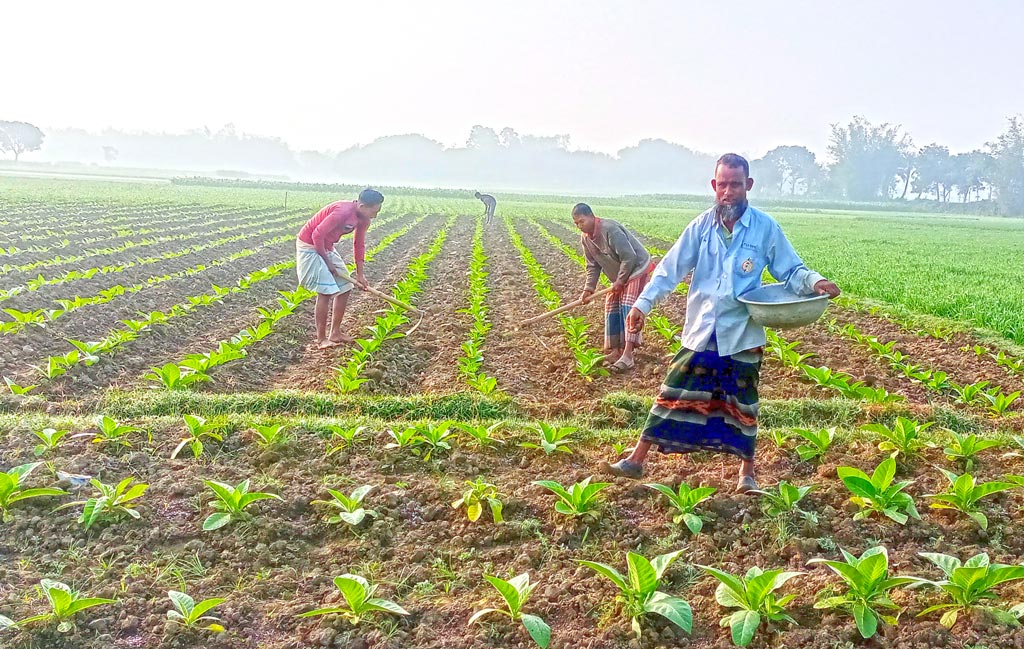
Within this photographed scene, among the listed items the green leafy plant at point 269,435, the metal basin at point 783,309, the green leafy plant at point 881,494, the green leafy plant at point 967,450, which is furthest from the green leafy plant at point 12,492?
the green leafy plant at point 967,450

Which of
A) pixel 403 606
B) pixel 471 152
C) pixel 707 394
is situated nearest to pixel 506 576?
pixel 403 606

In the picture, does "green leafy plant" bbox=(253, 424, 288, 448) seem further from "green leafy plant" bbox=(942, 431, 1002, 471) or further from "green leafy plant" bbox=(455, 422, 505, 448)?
"green leafy plant" bbox=(942, 431, 1002, 471)

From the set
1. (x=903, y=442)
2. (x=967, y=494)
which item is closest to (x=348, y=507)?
(x=967, y=494)

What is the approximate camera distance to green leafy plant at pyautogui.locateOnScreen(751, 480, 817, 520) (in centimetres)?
376

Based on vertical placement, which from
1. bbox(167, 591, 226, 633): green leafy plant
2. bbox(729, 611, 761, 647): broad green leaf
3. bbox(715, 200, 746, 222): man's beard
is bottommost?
bbox(167, 591, 226, 633): green leafy plant

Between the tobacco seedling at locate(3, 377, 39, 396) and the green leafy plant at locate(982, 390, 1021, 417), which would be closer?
the tobacco seedling at locate(3, 377, 39, 396)

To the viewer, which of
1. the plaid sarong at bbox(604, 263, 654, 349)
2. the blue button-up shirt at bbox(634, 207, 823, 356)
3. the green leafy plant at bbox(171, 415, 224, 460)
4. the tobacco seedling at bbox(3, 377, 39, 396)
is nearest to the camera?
the blue button-up shirt at bbox(634, 207, 823, 356)

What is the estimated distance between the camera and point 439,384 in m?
6.73

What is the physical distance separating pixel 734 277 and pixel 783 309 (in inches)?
11.7

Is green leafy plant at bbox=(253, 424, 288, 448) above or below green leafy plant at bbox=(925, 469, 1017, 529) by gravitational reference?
below

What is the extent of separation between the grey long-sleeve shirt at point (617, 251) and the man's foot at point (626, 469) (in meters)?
2.75

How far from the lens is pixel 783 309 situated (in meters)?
3.72

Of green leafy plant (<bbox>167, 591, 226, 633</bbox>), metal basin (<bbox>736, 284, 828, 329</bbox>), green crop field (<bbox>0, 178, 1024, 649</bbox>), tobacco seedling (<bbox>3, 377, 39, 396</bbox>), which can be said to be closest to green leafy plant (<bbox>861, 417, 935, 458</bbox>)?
green crop field (<bbox>0, 178, 1024, 649</bbox>)

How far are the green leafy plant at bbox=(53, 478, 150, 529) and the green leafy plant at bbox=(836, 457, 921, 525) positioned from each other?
3.55m
